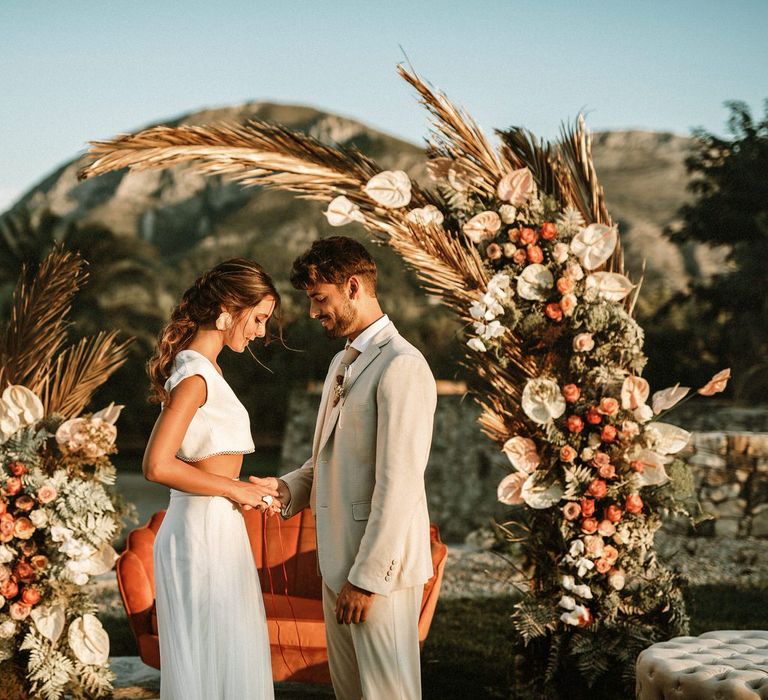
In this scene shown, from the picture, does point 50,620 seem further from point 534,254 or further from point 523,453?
point 534,254

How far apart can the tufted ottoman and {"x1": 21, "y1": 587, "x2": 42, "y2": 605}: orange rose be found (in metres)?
2.82

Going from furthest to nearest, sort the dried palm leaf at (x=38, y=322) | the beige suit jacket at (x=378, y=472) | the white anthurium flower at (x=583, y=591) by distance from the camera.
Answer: the dried palm leaf at (x=38, y=322), the white anthurium flower at (x=583, y=591), the beige suit jacket at (x=378, y=472)

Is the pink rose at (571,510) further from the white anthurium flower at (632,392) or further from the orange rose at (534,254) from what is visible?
the orange rose at (534,254)

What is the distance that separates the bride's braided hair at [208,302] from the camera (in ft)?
10.7

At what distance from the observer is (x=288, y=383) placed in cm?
2645

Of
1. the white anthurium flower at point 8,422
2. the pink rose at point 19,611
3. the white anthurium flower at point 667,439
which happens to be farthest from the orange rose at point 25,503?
the white anthurium flower at point 667,439

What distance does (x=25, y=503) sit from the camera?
4.49 m

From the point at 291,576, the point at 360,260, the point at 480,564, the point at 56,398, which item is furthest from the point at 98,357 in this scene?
the point at 480,564

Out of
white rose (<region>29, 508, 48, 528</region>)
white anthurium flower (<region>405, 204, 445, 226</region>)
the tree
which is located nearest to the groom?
white anthurium flower (<region>405, 204, 445, 226</region>)

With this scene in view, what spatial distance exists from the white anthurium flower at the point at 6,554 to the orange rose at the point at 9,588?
0.10 metres

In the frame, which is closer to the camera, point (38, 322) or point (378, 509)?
point (378, 509)

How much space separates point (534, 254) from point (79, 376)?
2.49m

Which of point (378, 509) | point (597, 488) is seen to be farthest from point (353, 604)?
point (597, 488)

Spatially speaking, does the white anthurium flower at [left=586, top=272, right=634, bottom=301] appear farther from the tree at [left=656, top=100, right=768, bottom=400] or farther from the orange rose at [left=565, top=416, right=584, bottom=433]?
the tree at [left=656, top=100, right=768, bottom=400]
